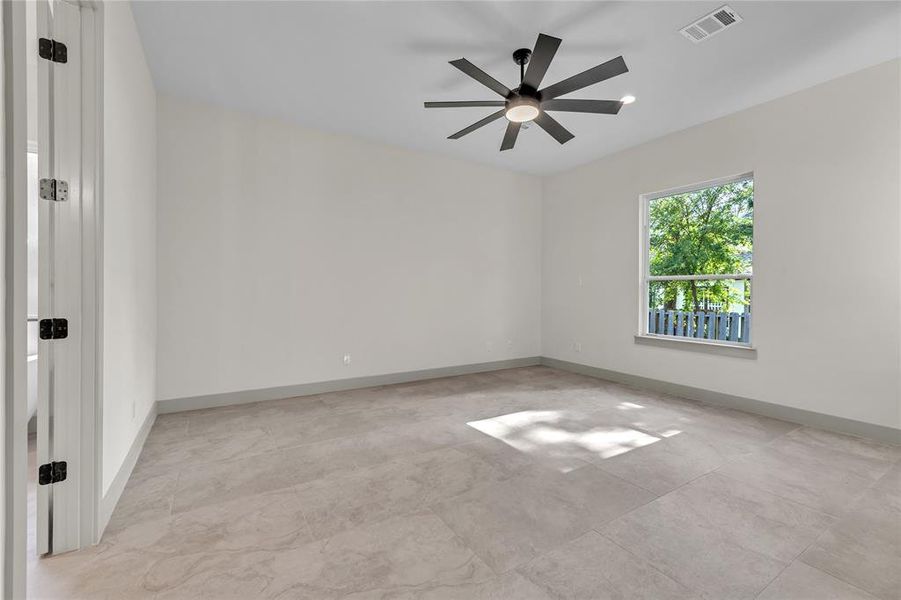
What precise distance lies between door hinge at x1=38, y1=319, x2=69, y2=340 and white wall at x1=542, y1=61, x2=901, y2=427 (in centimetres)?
520

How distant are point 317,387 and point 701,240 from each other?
4.63m

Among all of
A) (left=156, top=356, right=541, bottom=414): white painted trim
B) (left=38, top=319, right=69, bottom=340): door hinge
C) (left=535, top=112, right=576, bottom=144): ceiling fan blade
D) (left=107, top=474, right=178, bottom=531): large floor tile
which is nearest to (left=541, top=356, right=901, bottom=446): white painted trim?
(left=156, top=356, right=541, bottom=414): white painted trim

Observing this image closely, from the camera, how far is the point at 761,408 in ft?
13.0

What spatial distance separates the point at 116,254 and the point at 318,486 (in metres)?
1.74

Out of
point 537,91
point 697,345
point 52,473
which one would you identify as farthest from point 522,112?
point 52,473

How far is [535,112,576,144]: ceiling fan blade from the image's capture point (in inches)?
130

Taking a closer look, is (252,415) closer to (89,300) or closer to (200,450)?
(200,450)

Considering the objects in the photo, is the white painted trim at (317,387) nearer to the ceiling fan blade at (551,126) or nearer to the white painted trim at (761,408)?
the white painted trim at (761,408)

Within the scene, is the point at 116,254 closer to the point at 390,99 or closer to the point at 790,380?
the point at 390,99

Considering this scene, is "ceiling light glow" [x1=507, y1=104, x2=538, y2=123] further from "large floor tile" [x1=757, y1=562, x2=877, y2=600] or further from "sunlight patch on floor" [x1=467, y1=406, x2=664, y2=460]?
"large floor tile" [x1=757, y1=562, x2=877, y2=600]

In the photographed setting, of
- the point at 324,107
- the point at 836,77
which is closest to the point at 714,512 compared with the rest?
the point at 836,77

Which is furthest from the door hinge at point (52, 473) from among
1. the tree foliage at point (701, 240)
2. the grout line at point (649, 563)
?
the tree foliage at point (701, 240)

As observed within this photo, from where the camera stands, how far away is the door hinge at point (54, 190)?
1730 mm

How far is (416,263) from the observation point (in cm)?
531
